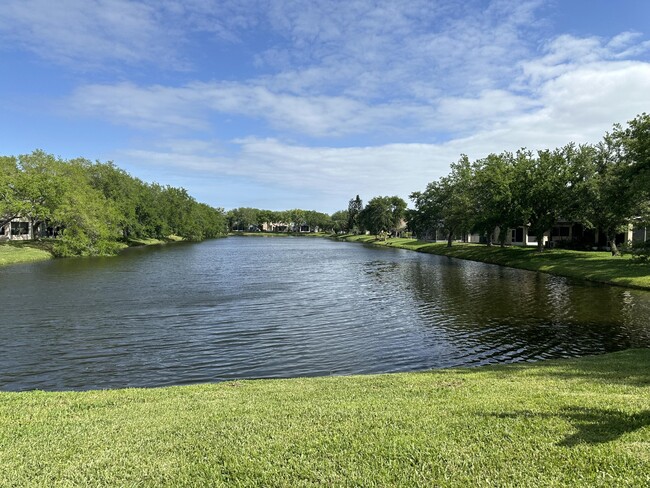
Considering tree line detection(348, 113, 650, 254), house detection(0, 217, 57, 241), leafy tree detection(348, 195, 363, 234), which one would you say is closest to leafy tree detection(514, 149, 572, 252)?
tree line detection(348, 113, 650, 254)

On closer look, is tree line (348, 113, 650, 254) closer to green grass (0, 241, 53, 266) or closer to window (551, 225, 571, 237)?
window (551, 225, 571, 237)

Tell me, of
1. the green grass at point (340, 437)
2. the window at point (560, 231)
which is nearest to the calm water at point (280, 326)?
the green grass at point (340, 437)

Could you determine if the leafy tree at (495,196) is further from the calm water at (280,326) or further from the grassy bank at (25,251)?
the grassy bank at (25,251)

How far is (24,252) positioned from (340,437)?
64594mm

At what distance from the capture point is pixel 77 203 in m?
62.3

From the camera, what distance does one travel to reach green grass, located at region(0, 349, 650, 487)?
5336 mm

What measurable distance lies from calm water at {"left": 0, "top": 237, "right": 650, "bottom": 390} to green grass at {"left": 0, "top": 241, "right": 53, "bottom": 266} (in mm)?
18132

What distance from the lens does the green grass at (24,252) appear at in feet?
170

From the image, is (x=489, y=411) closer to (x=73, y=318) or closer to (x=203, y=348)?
(x=203, y=348)

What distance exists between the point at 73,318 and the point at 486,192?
2232 inches

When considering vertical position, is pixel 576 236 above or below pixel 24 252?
above

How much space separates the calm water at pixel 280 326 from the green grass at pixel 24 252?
1813 centimetres

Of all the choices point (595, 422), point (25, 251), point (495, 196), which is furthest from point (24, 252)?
point (595, 422)

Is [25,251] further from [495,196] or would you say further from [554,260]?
[554,260]
